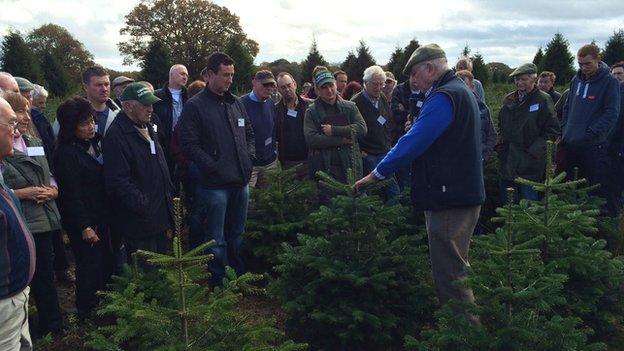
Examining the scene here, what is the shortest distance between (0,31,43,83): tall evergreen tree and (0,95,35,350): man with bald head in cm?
2194

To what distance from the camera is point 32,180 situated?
169 inches

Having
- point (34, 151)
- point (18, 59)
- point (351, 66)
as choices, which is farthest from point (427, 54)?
point (18, 59)

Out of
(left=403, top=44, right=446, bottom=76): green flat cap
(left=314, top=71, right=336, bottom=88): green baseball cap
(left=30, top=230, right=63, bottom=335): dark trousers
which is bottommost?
(left=30, top=230, right=63, bottom=335): dark trousers

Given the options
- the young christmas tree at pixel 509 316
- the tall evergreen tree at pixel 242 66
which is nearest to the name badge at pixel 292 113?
the young christmas tree at pixel 509 316

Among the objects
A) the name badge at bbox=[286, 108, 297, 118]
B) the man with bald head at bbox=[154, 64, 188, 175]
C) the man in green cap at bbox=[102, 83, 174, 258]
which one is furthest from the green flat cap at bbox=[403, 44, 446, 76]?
the man with bald head at bbox=[154, 64, 188, 175]

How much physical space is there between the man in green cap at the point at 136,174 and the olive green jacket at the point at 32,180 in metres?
0.48

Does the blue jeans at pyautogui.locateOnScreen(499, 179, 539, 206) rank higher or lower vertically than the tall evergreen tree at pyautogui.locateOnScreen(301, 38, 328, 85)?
lower

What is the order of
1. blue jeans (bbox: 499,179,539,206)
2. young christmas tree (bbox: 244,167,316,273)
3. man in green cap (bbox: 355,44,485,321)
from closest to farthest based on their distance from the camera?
man in green cap (bbox: 355,44,485,321)
young christmas tree (bbox: 244,167,316,273)
blue jeans (bbox: 499,179,539,206)

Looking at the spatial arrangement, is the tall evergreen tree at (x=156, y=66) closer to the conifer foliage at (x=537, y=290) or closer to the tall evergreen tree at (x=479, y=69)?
the tall evergreen tree at (x=479, y=69)

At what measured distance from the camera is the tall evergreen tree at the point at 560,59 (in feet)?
69.4

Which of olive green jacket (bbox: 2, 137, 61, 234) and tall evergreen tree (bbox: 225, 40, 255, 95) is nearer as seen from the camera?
olive green jacket (bbox: 2, 137, 61, 234)

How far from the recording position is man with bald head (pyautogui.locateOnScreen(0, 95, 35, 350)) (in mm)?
2736

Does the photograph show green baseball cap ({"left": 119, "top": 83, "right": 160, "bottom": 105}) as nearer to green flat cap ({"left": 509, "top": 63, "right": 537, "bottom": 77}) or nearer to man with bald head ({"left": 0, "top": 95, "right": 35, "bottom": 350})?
man with bald head ({"left": 0, "top": 95, "right": 35, "bottom": 350})

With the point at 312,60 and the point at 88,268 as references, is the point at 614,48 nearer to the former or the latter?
the point at 312,60
